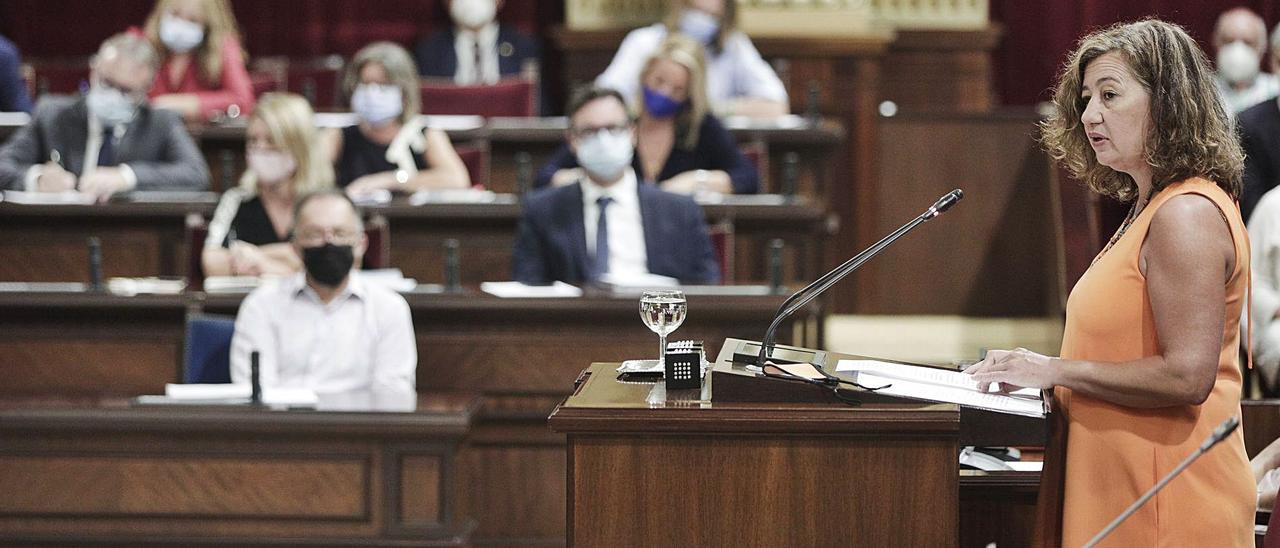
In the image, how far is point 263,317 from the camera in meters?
4.16

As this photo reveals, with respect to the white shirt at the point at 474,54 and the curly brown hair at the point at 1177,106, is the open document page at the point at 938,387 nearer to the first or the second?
the curly brown hair at the point at 1177,106

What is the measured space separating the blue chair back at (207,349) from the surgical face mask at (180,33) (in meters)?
2.69

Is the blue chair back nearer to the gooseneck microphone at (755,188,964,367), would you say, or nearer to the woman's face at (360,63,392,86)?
the woman's face at (360,63,392,86)

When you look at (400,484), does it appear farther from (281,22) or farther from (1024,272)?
(281,22)

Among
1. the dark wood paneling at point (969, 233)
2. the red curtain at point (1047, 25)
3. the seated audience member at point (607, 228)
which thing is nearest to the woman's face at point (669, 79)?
the seated audience member at point (607, 228)

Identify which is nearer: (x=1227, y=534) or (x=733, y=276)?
(x=1227, y=534)

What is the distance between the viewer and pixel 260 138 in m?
5.10

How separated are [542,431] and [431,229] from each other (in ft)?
4.28

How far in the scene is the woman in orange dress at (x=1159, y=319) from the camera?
1.92 metres

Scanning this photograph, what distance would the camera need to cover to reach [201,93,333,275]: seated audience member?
4938 mm

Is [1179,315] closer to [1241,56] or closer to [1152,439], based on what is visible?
[1152,439]

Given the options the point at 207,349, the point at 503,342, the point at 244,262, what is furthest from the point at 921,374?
the point at 244,262

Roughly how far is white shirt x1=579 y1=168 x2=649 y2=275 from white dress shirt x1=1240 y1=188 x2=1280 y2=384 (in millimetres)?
1871

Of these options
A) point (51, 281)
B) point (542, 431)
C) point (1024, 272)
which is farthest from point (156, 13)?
point (1024, 272)
